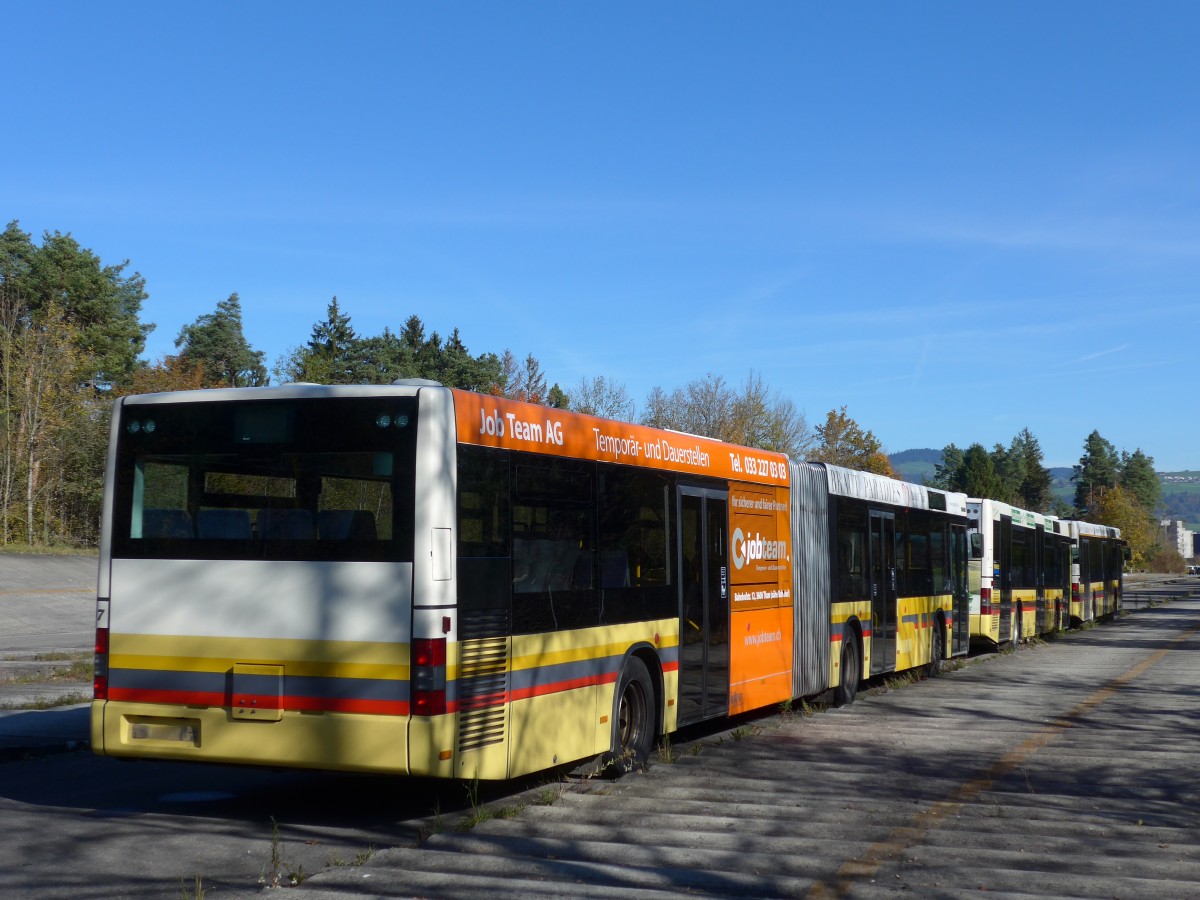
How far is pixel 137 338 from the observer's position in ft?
264

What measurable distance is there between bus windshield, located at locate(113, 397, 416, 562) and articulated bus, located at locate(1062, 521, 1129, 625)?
29658mm

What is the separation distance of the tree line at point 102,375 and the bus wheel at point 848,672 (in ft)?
140

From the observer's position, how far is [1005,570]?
2730 centimetres

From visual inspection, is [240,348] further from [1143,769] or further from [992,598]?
[1143,769]

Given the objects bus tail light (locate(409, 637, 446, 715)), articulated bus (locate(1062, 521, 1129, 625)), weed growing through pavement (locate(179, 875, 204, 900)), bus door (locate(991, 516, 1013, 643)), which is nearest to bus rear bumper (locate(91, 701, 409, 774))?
bus tail light (locate(409, 637, 446, 715))

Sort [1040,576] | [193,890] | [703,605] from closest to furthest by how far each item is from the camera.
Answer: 1. [193,890]
2. [703,605]
3. [1040,576]

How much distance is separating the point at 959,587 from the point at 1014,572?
6385 millimetres

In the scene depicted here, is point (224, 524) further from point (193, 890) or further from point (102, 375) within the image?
point (102, 375)

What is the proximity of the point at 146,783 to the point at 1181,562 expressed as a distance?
190036 mm

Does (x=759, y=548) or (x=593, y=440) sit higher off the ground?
(x=593, y=440)

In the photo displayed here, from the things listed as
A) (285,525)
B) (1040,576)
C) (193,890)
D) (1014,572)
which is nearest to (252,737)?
(285,525)

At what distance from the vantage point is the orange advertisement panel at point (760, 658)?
42.4 feet

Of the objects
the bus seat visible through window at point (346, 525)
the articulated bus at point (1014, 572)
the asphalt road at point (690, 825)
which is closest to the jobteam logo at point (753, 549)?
the asphalt road at point (690, 825)

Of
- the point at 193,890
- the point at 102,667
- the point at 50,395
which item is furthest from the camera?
the point at 50,395
